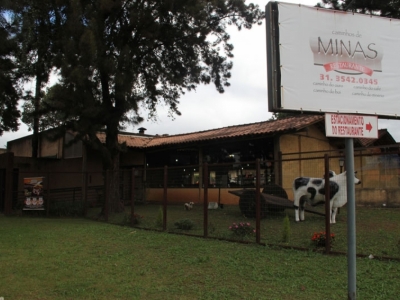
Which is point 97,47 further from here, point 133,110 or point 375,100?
Result: point 375,100

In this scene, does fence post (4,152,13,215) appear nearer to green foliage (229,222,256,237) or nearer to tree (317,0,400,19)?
green foliage (229,222,256,237)

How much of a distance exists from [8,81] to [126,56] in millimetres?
6660

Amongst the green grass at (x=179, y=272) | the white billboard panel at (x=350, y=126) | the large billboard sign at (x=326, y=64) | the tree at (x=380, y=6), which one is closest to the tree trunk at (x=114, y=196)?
the green grass at (x=179, y=272)

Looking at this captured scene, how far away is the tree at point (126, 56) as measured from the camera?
13.2 m

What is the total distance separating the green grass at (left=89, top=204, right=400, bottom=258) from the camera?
24.6ft

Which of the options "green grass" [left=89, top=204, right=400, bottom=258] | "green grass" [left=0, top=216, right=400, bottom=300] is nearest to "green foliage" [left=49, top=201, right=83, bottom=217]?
"green grass" [left=89, top=204, right=400, bottom=258]

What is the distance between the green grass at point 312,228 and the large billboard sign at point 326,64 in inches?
156

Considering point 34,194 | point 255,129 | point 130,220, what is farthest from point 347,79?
point 34,194

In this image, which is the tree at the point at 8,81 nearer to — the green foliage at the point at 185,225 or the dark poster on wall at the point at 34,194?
the dark poster on wall at the point at 34,194

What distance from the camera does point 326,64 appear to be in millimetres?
3893

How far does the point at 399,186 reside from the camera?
580 inches

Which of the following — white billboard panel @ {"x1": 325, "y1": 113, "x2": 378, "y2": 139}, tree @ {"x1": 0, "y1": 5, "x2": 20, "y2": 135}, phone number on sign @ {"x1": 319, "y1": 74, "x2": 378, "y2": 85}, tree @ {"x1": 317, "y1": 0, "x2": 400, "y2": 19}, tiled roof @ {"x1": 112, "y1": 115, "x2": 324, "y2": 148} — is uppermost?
tree @ {"x1": 317, "y1": 0, "x2": 400, "y2": 19}

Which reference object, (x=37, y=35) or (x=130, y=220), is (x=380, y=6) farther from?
(x=37, y=35)

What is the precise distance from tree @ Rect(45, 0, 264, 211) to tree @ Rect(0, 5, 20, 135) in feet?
11.8
